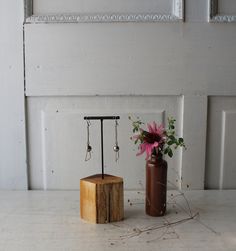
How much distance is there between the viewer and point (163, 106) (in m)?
1.16

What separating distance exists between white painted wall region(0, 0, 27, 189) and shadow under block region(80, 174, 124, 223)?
0.36 metres

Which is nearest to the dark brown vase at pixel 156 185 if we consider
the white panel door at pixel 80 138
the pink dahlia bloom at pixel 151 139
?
the pink dahlia bloom at pixel 151 139

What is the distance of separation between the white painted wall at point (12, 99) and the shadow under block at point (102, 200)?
36cm

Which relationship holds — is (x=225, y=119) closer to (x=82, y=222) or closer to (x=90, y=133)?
(x=90, y=133)

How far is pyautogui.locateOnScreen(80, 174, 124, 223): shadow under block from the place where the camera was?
89 cm

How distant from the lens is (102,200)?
89 centimetres

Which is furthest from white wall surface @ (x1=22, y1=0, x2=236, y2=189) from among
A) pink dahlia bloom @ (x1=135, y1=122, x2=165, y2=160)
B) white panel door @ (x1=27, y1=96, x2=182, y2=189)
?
pink dahlia bloom @ (x1=135, y1=122, x2=165, y2=160)

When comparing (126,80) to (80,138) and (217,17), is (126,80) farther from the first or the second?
(217,17)

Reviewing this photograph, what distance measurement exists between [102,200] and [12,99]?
483 mm

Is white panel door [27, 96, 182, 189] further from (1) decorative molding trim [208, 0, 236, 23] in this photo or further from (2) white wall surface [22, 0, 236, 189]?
(1) decorative molding trim [208, 0, 236, 23]

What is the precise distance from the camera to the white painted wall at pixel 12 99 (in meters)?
1.12

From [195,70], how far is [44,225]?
65 cm

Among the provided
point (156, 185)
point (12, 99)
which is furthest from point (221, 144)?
point (12, 99)

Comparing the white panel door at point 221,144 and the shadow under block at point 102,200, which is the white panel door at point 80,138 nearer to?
the white panel door at point 221,144
